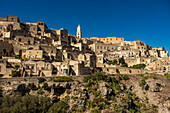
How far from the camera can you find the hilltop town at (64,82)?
28578mm

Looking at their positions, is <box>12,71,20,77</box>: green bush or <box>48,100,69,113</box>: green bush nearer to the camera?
<box>48,100,69,113</box>: green bush

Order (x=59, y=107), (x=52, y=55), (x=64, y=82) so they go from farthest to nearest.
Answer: (x=52, y=55), (x=64, y=82), (x=59, y=107)

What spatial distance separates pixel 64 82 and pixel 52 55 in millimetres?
15335

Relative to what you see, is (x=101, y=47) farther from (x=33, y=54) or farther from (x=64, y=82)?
(x=64, y=82)

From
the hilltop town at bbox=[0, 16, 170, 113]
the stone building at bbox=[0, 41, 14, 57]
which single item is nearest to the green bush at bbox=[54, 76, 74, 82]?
the hilltop town at bbox=[0, 16, 170, 113]

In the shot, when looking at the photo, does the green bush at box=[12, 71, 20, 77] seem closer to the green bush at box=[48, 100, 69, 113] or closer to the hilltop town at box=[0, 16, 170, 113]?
the hilltop town at box=[0, 16, 170, 113]

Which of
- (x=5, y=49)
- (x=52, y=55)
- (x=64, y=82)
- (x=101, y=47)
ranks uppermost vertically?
(x=101, y=47)

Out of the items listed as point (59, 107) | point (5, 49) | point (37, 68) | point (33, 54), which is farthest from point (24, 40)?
point (59, 107)

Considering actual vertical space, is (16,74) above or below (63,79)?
above

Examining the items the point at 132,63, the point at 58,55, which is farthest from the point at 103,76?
the point at 132,63

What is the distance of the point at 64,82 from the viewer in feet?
106

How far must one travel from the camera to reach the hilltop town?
2858 cm

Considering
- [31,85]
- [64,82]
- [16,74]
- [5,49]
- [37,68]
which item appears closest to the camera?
[31,85]

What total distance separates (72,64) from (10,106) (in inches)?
701
